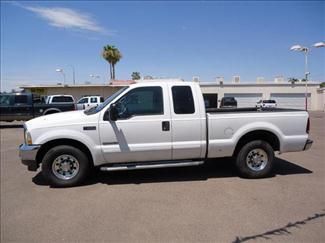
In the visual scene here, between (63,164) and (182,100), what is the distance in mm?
2665

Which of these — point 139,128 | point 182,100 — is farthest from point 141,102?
point 182,100

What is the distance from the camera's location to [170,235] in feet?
12.7

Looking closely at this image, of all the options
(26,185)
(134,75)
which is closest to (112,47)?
(134,75)

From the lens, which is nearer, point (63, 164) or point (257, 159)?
point (63, 164)

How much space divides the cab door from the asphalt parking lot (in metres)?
0.63

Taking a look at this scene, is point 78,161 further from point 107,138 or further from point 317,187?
point 317,187

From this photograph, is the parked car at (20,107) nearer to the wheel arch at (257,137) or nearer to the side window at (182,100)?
the side window at (182,100)

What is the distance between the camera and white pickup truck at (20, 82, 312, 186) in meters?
5.84

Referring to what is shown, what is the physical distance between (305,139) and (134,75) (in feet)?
278

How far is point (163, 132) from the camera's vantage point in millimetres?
5953

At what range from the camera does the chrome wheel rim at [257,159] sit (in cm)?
635

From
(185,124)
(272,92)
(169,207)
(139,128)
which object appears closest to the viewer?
(169,207)

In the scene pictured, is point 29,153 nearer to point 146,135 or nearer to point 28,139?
point 28,139

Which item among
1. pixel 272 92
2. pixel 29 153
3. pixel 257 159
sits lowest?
pixel 257 159
